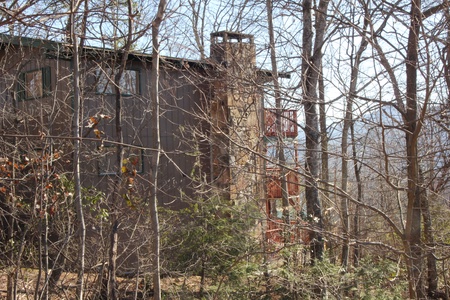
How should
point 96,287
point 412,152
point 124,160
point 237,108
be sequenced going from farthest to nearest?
point 237,108 → point 96,287 → point 124,160 → point 412,152

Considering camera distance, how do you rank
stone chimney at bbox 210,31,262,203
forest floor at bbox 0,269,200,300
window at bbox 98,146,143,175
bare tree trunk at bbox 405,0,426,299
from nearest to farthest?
bare tree trunk at bbox 405,0,426,299
window at bbox 98,146,143,175
stone chimney at bbox 210,31,262,203
forest floor at bbox 0,269,200,300

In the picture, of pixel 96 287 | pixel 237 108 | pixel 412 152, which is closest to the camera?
pixel 412 152

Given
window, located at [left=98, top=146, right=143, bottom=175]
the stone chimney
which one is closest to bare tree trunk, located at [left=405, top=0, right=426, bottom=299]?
the stone chimney

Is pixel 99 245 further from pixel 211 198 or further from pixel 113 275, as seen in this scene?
pixel 211 198

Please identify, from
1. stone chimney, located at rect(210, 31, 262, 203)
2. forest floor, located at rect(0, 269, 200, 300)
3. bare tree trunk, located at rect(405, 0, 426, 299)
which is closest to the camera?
bare tree trunk, located at rect(405, 0, 426, 299)

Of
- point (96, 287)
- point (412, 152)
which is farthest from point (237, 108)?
point (412, 152)

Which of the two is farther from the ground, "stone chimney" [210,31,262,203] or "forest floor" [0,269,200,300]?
"stone chimney" [210,31,262,203]

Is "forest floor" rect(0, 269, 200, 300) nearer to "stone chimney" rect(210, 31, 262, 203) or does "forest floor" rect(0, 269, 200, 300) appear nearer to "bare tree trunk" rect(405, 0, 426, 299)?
"stone chimney" rect(210, 31, 262, 203)

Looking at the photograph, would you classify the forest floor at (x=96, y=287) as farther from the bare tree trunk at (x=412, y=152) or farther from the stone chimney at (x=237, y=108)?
the bare tree trunk at (x=412, y=152)

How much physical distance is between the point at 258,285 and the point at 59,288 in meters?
2.74

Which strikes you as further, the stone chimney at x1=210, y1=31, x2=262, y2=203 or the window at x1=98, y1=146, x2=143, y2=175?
the stone chimney at x1=210, y1=31, x2=262, y2=203

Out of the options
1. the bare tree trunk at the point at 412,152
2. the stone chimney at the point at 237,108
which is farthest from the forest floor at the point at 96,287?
the bare tree trunk at the point at 412,152

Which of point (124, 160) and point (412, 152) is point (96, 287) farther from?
point (412, 152)

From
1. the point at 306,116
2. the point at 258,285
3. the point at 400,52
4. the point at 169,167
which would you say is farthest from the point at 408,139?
the point at 169,167
